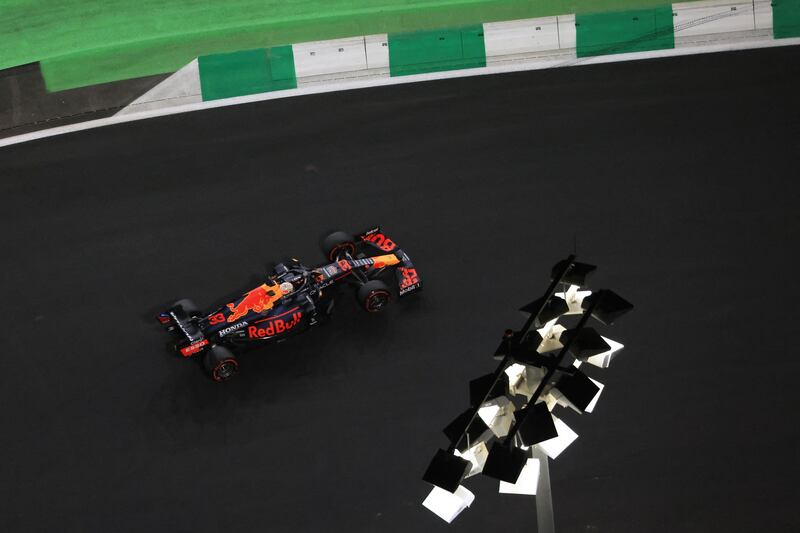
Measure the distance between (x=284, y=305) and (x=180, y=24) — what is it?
679cm

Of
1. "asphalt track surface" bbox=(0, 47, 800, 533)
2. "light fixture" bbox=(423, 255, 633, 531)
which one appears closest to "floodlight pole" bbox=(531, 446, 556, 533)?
"light fixture" bbox=(423, 255, 633, 531)

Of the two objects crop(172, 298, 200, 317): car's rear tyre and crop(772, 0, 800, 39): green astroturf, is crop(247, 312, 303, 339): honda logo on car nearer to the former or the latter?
crop(172, 298, 200, 317): car's rear tyre

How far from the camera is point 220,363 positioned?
9984 mm

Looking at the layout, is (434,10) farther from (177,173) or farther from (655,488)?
(655,488)

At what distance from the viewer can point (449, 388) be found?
10.1m

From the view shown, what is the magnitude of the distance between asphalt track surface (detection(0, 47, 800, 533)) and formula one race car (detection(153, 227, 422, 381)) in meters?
0.28

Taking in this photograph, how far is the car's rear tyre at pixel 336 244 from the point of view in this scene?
11.2 metres

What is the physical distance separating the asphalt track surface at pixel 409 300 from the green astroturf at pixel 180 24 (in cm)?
147

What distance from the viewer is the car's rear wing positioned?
10.9 metres

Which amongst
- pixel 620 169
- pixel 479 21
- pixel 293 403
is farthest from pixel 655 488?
pixel 479 21

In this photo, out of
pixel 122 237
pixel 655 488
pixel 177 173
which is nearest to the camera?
pixel 655 488

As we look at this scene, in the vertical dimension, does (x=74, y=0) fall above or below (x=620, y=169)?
above

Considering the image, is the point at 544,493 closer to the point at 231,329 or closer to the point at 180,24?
the point at 231,329

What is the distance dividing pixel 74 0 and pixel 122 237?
17.9 ft
